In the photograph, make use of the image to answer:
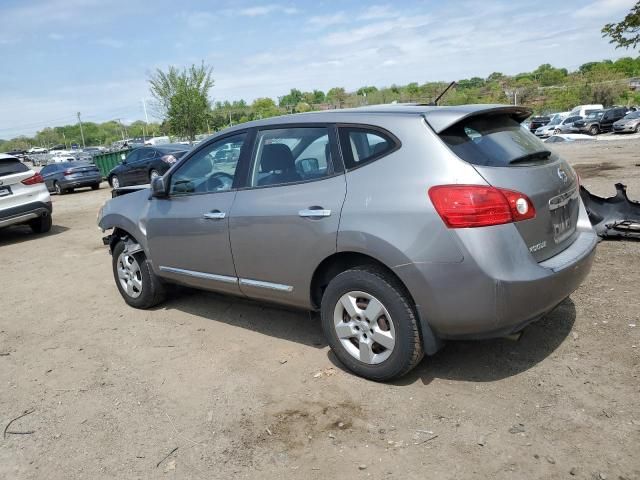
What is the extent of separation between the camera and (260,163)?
13.3 feet

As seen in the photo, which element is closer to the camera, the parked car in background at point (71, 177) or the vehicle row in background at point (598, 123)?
the parked car in background at point (71, 177)

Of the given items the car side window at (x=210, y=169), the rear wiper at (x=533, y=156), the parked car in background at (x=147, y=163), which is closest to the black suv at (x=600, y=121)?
the parked car in background at (x=147, y=163)

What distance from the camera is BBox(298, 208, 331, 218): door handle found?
3.46m

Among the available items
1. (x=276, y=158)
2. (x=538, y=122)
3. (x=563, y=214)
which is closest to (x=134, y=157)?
(x=276, y=158)

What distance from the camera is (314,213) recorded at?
3520 millimetres

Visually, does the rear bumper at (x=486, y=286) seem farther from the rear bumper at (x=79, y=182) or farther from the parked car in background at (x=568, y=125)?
the parked car in background at (x=568, y=125)

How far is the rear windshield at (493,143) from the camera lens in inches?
124

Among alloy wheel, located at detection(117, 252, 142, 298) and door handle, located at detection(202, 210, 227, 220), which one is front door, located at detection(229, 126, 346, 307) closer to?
door handle, located at detection(202, 210, 227, 220)

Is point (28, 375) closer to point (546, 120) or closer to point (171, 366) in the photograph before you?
point (171, 366)

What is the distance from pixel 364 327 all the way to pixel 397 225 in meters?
0.73

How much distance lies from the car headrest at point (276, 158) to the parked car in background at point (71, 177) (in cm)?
1902

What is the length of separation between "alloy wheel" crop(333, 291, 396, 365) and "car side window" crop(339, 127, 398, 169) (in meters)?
0.88

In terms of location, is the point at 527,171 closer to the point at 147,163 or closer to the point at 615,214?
the point at 615,214

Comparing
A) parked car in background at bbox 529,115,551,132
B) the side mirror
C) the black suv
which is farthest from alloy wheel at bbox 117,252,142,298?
parked car in background at bbox 529,115,551,132
